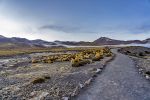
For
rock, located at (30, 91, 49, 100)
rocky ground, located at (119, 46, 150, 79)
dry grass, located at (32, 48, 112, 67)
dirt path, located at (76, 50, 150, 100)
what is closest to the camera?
dirt path, located at (76, 50, 150, 100)

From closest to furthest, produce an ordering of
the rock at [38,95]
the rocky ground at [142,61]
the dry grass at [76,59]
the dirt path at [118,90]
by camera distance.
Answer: the dirt path at [118,90]
the rock at [38,95]
the rocky ground at [142,61]
the dry grass at [76,59]

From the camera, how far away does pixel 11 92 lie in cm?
2123

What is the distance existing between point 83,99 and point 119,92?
305 cm

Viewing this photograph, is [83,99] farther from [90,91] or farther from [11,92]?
[11,92]

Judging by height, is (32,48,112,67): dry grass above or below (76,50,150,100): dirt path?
below

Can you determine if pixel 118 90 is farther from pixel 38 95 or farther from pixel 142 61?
pixel 142 61

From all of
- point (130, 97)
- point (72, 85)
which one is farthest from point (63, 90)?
point (130, 97)

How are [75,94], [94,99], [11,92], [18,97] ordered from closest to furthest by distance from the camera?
[94,99] < [75,94] < [18,97] < [11,92]

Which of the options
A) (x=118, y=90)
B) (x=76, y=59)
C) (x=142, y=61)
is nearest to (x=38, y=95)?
(x=118, y=90)

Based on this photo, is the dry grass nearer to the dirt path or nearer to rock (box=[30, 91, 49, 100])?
the dirt path

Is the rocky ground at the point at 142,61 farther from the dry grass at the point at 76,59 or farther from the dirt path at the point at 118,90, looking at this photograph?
the dry grass at the point at 76,59

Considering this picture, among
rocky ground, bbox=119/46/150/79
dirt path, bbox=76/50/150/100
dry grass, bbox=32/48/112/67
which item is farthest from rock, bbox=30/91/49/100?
dry grass, bbox=32/48/112/67

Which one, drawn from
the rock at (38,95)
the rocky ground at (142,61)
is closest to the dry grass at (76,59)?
the rocky ground at (142,61)

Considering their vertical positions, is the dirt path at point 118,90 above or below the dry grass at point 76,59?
above
